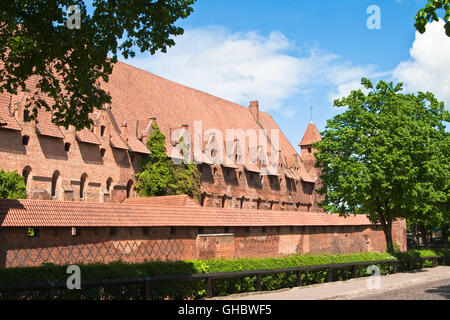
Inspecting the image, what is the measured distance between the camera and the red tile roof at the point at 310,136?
62678 mm

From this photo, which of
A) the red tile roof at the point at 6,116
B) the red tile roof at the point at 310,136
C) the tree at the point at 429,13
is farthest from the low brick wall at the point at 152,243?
the red tile roof at the point at 310,136

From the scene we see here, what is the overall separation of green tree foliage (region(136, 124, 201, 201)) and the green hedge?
15.9 m

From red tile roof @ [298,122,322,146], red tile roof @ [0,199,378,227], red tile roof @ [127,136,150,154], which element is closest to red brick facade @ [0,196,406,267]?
red tile roof @ [0,199,378,227]

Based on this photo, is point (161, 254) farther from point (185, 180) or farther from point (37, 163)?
point (185, 180)

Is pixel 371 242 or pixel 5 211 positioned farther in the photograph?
pixel 371 242

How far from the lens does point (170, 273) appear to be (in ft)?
52.5

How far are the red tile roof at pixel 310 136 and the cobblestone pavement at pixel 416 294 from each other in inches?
1687

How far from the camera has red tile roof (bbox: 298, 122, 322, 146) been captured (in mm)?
62678

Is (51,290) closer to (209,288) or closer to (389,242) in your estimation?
(209,288)

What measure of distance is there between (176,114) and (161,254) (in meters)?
22.9

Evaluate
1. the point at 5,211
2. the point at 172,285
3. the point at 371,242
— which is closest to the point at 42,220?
the point at 5,211

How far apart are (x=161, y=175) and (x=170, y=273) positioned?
19753 millimetres

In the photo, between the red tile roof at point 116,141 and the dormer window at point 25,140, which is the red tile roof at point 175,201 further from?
the dormer window at point 25,140
